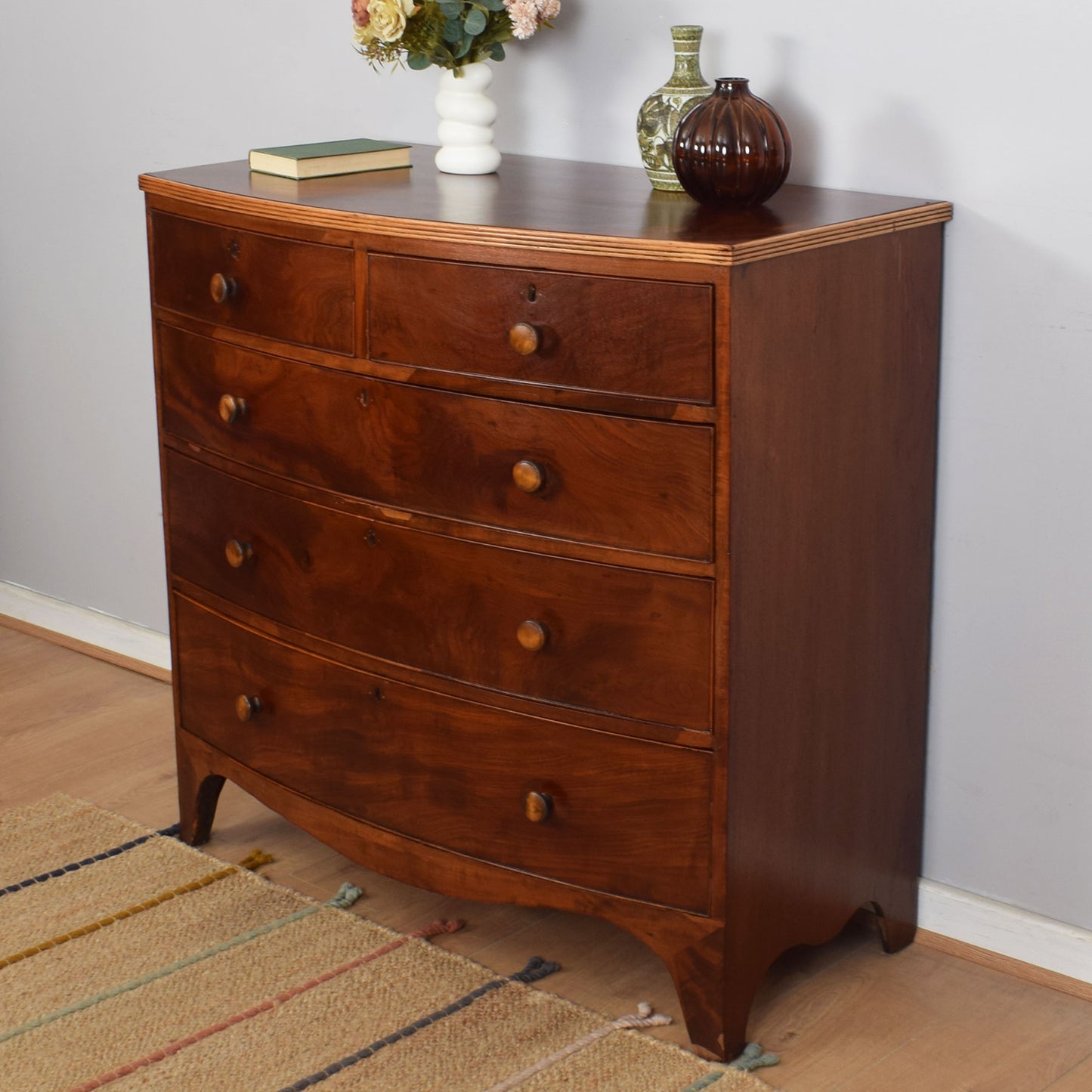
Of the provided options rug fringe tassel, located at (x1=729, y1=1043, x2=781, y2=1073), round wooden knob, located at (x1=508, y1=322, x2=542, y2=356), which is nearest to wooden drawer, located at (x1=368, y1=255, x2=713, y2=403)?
round wooden knob, located at (x1=508, y1=322, x2=542, y2=356)

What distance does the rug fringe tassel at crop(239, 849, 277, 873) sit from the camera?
230 cm

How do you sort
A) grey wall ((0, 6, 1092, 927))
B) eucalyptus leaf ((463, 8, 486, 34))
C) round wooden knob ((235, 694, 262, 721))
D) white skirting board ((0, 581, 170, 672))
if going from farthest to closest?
white skirting board ((0, 581, 170, 672)) → round wooden knob ((235, 694, 262, 721)) → eucalyptus leaf ((463, 8, 486, 34)) → grey wall ((0, 6, 1092, 927))

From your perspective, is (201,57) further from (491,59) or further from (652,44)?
(652,44)

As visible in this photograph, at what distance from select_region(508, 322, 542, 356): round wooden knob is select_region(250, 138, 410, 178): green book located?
0.56m

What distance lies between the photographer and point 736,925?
5.77 feet

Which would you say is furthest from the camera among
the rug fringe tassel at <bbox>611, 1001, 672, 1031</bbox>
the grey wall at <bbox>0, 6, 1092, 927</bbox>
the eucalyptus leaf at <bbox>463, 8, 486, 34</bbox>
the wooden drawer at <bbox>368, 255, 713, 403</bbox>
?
the eucalyptus leaf at <bbox>463, 8, 486, 34</bbox>

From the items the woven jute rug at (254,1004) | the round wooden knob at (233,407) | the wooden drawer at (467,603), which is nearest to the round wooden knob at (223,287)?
the round wooden knob at (233,407)

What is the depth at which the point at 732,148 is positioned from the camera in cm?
173

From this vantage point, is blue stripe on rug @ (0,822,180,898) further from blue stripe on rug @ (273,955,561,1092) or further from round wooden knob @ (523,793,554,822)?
round wooden knob @ (523,793,554,822)

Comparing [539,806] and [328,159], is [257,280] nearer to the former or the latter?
[328,159]

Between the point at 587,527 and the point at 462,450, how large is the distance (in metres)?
0.18

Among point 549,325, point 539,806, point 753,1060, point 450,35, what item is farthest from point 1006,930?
point 450,35

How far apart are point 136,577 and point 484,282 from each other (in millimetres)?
1579

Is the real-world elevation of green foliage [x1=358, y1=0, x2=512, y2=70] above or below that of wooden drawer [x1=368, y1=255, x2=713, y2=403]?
above
